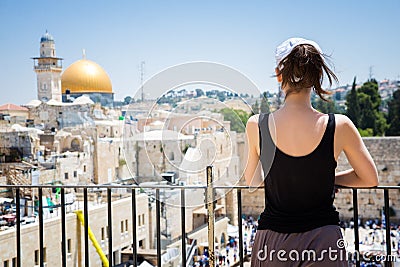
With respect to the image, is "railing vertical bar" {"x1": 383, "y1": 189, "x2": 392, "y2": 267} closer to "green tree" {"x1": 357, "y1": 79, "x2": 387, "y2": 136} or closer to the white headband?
the white headband

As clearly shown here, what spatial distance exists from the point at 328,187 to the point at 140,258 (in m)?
13.3

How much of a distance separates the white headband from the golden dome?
34.4 meters

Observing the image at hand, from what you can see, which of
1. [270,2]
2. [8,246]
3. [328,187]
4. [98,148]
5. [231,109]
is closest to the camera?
[328,187]

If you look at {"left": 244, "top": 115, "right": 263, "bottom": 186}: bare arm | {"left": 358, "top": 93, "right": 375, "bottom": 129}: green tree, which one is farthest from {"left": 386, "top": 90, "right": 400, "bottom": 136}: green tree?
{"left": 244, "top": 115, "right": 263, "bottom": 186}: bare arm

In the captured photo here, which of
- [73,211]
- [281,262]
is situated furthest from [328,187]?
[73,211]

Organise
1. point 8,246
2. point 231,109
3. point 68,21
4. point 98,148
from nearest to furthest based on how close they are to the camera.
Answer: point 231,109
point 8,246
point 98,148
point 68,21

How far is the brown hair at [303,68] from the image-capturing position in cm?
137

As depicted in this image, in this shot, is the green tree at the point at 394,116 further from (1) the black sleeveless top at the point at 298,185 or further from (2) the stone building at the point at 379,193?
(1) the black sleeveless top at the point at 298,185

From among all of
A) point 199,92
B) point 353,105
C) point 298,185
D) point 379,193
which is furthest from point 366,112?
point 298,185

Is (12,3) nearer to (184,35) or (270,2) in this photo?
(184,35)

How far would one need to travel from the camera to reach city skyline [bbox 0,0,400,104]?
2319cm

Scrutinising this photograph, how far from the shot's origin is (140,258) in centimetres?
1412

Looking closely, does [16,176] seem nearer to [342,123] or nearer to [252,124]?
[252,124]

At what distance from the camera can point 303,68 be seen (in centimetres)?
137
